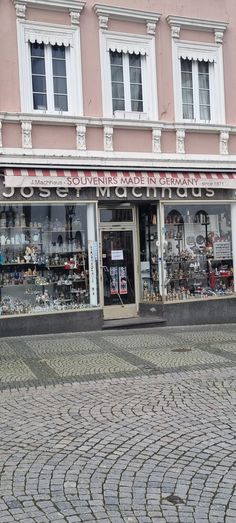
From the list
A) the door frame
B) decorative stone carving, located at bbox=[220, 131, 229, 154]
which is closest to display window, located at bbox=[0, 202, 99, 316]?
the door frame

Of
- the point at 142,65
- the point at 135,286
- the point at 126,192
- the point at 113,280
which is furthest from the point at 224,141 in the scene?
the point at 113,280

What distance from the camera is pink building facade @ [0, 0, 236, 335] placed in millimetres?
12398

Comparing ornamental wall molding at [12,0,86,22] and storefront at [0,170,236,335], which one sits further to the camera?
storefront at [0,170,236,335]

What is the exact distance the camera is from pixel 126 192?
13.3 metres

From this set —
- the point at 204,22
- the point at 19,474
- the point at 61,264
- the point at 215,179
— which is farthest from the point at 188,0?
the point at 19,474

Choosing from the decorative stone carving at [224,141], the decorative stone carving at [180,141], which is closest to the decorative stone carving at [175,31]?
the decorative stone carving at [180,141]

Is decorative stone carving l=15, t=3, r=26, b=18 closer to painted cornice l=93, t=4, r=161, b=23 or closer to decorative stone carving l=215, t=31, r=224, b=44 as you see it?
painted cornice l=93, t=4, r=161, b=23

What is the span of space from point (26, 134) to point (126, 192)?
2.68m

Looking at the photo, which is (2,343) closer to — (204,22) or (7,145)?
(7,145)

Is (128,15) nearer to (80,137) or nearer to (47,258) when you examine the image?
(80,137)

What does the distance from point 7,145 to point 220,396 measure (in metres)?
7.56

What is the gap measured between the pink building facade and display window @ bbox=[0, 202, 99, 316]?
0.08 ft

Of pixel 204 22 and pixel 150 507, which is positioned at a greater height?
pixel 204 22

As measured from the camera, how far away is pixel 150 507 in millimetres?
4082
